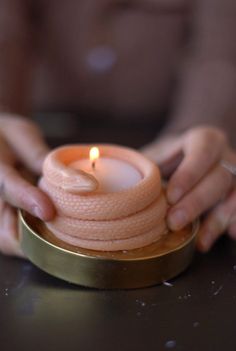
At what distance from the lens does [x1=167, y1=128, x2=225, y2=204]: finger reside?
0.54 metres

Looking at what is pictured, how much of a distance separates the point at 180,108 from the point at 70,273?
442 millimetres

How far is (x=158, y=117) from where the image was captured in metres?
0.89

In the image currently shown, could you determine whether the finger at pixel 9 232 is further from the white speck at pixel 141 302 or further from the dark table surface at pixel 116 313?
the white speck at pixel 141 302

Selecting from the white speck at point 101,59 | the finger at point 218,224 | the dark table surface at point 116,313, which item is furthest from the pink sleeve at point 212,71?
the dark table surface at point 116,313

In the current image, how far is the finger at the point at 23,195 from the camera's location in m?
0.47

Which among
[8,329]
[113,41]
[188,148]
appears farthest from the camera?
[113,41]

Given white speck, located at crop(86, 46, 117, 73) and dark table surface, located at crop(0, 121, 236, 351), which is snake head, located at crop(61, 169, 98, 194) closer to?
dark table surface, located at crop(0, 121, 236, 351)

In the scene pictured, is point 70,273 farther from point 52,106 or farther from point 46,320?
point 52,106

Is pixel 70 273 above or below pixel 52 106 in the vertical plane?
above

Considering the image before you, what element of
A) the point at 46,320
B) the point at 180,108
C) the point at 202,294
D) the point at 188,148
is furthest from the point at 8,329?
the point at 180,108

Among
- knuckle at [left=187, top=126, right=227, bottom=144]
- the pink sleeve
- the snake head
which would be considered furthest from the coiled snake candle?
the pink sleeve

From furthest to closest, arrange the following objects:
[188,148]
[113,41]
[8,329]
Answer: [113,41], [188,148], [8,329]

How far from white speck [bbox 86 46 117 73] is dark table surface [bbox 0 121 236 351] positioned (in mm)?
413

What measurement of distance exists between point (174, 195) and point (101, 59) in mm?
376
